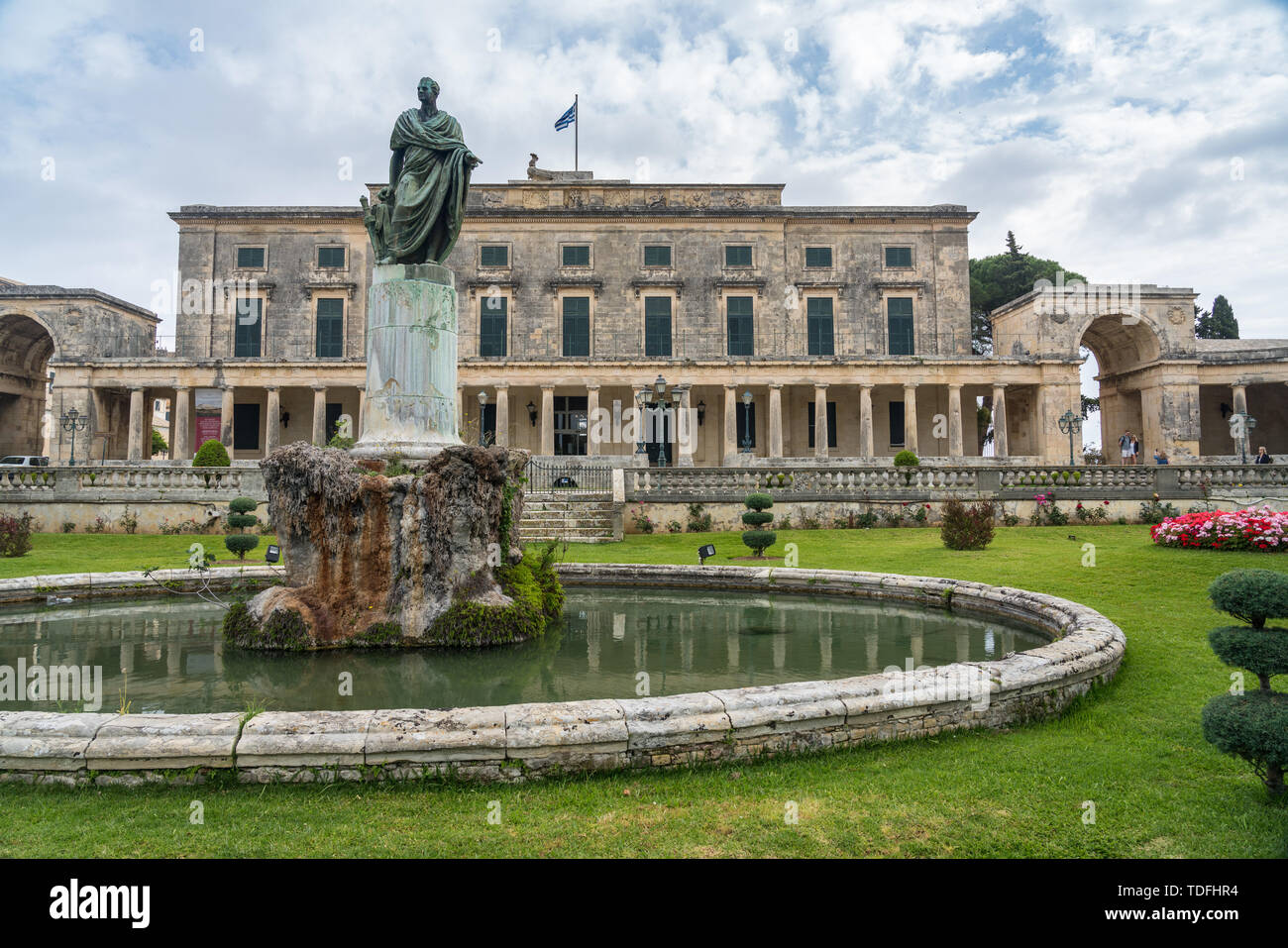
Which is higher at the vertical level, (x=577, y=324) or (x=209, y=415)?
(x=577, y=324)

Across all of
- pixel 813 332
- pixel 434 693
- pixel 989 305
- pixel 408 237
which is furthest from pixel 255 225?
pixel 989 305

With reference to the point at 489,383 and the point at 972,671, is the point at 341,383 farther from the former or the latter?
the point at 972,671

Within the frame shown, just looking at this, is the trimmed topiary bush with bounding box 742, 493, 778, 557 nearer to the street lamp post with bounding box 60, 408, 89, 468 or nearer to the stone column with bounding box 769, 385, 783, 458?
the stone column with bounding box 769, 385, 783, 458

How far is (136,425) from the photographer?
3384 centimetres

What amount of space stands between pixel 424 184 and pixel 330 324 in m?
31.3

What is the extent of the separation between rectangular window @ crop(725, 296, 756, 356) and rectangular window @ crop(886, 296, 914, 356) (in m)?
7.59

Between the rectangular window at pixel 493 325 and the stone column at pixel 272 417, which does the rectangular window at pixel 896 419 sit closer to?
the rectangular window at pixel 493 325

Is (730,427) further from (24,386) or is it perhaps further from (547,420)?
(24,386)

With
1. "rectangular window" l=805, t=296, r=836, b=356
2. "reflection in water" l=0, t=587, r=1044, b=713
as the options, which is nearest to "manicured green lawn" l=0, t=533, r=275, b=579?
"reflection in water" l=0, t=587, r=1044, b=713

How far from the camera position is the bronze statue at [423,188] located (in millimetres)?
9820

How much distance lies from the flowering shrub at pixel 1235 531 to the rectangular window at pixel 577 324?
29.0m

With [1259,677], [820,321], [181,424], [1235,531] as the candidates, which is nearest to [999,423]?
[820,321]

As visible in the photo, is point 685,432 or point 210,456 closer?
point 210,456

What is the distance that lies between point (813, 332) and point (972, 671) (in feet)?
114
